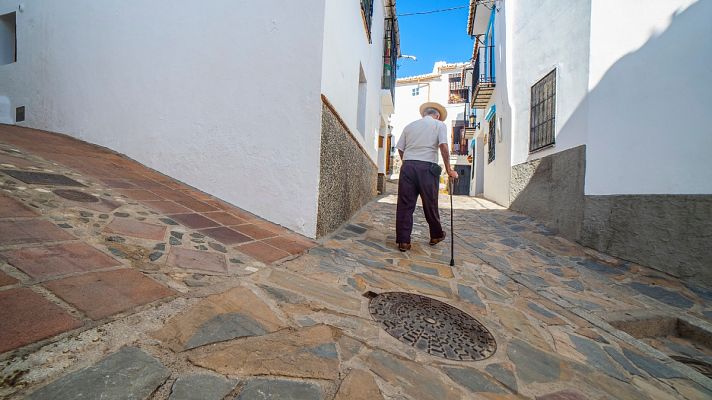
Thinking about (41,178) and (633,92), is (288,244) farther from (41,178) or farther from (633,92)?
(633,92)

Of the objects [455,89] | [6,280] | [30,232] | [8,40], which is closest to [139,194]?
[30,232]

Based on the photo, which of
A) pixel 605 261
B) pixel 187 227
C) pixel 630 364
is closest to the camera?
pixel 630 364

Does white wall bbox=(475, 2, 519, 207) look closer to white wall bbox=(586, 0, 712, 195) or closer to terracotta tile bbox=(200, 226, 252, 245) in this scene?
white wall bbox=(586, 0, 712, 195)

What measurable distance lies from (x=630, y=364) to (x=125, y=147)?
602 centimetres

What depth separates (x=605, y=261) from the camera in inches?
145

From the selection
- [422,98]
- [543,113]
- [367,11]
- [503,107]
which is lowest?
[543,113]

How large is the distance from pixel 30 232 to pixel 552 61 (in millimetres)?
6886

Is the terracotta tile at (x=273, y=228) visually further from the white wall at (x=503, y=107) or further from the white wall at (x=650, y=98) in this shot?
the white wall at (x=503, y=107)

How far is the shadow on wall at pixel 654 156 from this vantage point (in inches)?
125

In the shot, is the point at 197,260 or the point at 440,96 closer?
the point at 197,260

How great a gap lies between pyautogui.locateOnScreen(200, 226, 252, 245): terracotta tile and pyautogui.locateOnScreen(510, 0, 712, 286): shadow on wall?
4.39 m

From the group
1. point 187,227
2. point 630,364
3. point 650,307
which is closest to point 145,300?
point 187,227

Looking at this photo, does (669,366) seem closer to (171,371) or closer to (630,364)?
(630,364)

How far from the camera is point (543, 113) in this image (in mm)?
5629
